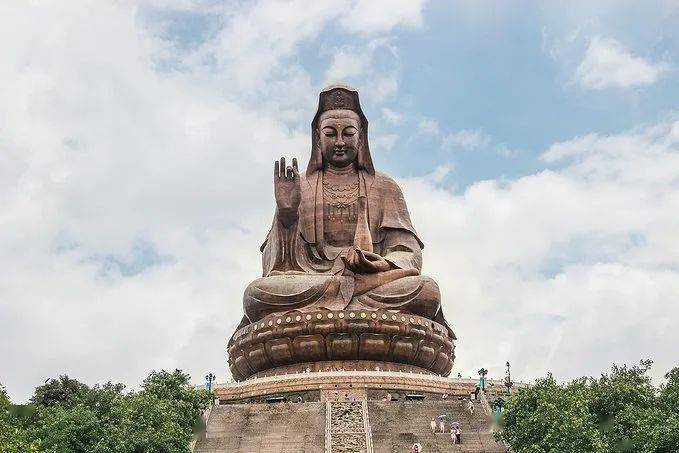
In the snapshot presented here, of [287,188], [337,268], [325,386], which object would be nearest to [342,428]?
[325,386]

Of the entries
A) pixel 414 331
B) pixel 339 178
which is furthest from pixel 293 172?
pixel 414 331

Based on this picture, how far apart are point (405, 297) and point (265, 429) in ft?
25.1

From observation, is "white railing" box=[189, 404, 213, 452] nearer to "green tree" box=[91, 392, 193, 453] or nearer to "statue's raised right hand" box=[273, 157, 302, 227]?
"green tree" box=[91, 392, 193, 453]

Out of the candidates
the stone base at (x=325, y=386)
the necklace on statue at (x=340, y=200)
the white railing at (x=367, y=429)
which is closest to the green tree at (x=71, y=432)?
the white railing at (x=367, y=429)

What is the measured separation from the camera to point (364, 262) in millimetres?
27422

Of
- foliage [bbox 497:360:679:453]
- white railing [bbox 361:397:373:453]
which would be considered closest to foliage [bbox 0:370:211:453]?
white railing [bbox 361:397:373:453]

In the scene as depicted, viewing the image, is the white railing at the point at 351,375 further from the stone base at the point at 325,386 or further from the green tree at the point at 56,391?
the green tree at the point at 56,391

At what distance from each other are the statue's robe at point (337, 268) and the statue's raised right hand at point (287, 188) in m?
0.83

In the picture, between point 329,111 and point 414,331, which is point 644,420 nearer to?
point 414,331

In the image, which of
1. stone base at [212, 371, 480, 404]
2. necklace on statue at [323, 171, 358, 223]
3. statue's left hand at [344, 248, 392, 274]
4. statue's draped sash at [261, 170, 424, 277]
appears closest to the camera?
stone base at [212, 371, 480, 404]

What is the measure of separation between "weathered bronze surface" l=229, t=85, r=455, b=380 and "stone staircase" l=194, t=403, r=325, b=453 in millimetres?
4903

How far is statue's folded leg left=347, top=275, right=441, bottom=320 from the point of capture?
89.2 feet

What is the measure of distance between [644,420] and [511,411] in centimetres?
240

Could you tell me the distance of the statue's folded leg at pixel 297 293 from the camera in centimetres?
2716
